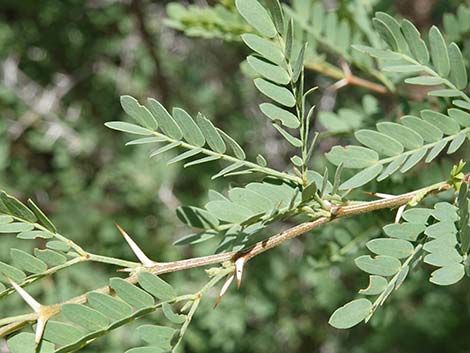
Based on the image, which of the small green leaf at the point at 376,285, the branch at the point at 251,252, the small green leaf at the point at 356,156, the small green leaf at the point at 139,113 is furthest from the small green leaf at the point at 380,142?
the small green leaf at the point at 139,113

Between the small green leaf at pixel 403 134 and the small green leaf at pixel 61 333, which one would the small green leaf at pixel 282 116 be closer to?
the small green leaf at pixel 403 134

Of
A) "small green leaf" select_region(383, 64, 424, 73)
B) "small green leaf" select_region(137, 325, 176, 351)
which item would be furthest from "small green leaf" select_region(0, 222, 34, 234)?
"small green leaf" select_region(383, 64, 424, 73)

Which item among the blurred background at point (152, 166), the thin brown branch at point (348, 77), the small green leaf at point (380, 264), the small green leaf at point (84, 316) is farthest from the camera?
the blurred background at point (152, 166)

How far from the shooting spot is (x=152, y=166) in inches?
103

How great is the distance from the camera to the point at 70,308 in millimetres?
938

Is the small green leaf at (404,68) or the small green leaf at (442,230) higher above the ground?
the small green leaf at (404,68)

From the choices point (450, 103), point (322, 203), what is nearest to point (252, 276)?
point (450, 103)

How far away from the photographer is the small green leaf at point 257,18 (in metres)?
1.02

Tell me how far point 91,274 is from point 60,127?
59 cm

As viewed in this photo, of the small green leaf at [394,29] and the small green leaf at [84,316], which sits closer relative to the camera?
the small green leaf at [84,316]

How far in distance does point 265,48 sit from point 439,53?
324mm

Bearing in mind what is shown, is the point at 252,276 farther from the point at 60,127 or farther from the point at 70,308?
the point at 70,308

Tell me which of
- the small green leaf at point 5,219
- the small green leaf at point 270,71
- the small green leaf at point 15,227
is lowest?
the small green leaf at point 15,227

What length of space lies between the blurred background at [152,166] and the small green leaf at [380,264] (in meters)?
1.00
